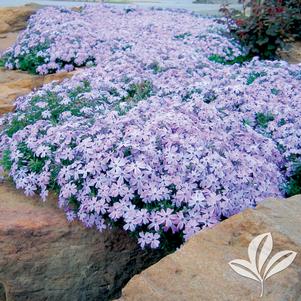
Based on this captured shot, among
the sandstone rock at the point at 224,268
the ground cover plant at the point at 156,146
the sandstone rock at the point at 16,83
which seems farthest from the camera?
the sandstone rock at the point at 16,83

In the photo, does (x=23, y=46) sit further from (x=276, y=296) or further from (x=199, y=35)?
(x=276, y=296)

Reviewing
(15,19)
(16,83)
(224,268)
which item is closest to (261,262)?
(224,268)

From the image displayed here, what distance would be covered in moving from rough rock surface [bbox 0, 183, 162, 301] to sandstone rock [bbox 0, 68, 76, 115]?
6.90 feet

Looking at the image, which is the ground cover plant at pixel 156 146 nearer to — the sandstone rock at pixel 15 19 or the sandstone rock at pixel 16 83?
the sandstone rock at pixel 16 83

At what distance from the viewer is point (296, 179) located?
363 centimetres

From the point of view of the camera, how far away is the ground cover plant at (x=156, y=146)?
2.74 meters

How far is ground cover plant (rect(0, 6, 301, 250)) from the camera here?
2740 millimetres

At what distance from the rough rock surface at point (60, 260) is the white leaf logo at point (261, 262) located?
90cm

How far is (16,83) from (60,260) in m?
3.27

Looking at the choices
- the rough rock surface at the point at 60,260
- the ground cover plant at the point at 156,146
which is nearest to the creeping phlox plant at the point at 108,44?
the ground cover plant at the point at 156,146

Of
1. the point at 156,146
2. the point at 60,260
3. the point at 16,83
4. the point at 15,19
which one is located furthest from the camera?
the point at 15,19

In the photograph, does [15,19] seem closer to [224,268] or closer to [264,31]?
[264,31]

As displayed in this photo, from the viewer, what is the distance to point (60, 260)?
9.16 ft

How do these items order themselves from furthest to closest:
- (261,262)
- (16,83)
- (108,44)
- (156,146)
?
(108,44) → (16,83) → (156,146) → (261,262)
